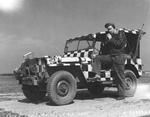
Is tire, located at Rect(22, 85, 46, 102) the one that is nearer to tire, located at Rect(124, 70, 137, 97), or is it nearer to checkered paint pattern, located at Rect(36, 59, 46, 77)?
checkered paint pattern, located at Rect(36, 59, 46, 77)

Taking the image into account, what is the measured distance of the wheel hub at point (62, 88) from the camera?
823 cm

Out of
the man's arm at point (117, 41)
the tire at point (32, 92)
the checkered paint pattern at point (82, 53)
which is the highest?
the man's arm at point (117, 41)

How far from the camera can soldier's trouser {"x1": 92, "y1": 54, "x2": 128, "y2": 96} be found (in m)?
8.88

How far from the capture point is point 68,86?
842 cm

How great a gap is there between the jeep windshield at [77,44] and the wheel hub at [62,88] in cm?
170

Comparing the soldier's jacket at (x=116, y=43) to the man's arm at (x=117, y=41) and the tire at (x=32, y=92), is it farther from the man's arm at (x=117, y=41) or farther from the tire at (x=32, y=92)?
the tire at (x=32, y=92)

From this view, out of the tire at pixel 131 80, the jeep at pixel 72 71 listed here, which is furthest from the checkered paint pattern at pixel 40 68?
the tire at pixel 131 80

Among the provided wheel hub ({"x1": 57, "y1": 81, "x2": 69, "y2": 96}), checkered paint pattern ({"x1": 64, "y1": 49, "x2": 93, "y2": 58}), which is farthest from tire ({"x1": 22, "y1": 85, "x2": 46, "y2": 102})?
checkered paint pattern ({"x1": 64, "y1": 49, "x2": 93, "y2": 58})

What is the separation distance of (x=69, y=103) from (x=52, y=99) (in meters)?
0.54

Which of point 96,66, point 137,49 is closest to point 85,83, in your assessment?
point 96,66

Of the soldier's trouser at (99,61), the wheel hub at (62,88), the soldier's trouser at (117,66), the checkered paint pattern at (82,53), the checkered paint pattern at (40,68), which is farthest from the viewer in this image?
the checkered paint pattern at (82,53)

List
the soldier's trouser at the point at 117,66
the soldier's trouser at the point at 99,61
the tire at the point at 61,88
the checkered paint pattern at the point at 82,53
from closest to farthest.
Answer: the tire at the point at 61,88 < the soldier's trouser at the point at 117,66 < the soldier's trouser at the point at 99,61 < the checkered paint pattern at the point at 82,53

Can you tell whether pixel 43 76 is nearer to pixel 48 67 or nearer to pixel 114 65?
pixel 48 67

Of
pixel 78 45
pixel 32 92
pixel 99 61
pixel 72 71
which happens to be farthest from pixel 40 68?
pixel 78 45
